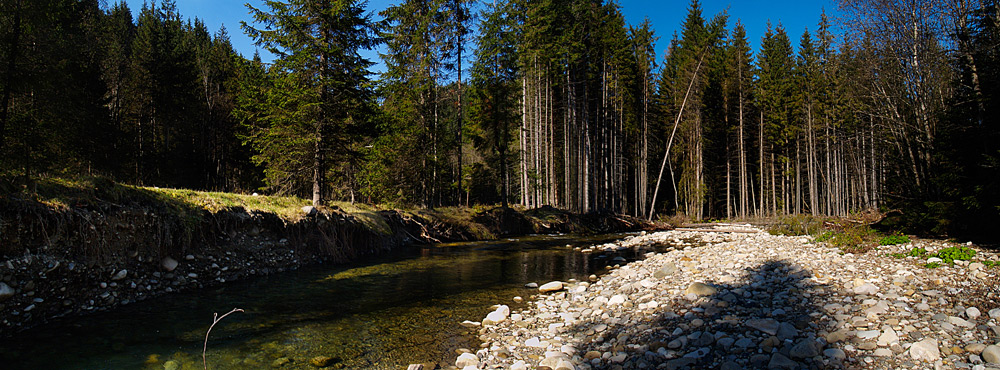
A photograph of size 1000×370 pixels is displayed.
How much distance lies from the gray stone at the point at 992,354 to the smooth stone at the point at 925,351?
0.80 ft

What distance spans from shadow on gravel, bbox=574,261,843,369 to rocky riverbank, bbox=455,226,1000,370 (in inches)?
0.5

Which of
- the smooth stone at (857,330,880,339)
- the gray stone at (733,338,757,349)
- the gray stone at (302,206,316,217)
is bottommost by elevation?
the gray stone at (733,338,757,349)

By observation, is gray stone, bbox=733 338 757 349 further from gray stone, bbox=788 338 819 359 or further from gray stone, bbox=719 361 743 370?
gray stone, bbox=719 361 743 370

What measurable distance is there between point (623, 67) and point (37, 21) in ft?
94.3

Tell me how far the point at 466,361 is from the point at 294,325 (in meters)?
2.85

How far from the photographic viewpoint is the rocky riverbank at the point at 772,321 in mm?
3438

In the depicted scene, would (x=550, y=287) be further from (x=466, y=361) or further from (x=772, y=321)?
(x=772, y=321)

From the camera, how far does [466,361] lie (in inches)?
167

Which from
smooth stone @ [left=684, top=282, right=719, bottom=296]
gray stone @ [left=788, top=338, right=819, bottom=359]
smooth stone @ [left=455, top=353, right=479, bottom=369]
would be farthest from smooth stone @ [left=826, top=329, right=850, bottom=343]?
smooth stone @ [left=455, top=353, right=479, bottom=369]

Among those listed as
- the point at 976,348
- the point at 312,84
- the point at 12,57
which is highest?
the point at 312,84

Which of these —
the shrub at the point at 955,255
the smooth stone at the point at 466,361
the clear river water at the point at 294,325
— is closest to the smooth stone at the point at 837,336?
the smooth stone at the point at 466,361

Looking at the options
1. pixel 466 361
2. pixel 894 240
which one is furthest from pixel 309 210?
pixel 894 240

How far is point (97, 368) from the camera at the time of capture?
407 centimetres

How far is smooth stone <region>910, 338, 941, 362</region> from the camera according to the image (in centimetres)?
315
